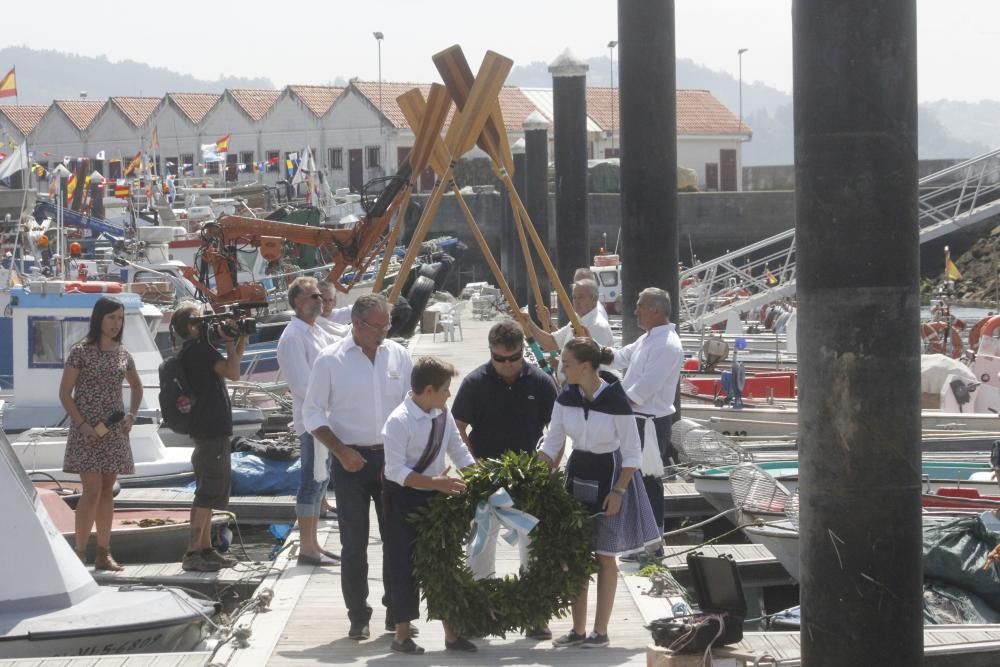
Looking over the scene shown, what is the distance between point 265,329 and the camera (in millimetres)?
22484

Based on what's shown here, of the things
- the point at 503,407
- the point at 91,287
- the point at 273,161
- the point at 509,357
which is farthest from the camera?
the point at 273,161

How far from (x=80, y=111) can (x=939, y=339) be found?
61218 mm

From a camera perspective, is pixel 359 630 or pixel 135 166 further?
pixel 135 166

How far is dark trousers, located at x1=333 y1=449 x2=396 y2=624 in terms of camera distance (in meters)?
7.19

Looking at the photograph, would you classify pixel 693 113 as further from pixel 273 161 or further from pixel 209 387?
pixel 209 387

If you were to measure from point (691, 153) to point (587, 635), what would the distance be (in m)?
63.3

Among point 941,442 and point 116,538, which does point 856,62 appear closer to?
point 116,538

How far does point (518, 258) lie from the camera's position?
3391cm

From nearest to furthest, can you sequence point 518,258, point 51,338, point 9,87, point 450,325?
point 51,338
point 9,87
point 450,325
point 518,258

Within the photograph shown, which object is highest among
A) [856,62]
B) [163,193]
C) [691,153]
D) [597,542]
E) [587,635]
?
[691,153]

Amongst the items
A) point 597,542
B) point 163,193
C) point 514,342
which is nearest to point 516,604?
point 597,542

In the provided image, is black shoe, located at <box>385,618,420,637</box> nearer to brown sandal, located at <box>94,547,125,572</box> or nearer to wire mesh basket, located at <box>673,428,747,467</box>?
brown sandal, located at <box>94,547,125,572</box>

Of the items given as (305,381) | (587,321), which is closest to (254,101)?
(587,321)

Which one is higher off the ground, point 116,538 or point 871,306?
point 871,306
